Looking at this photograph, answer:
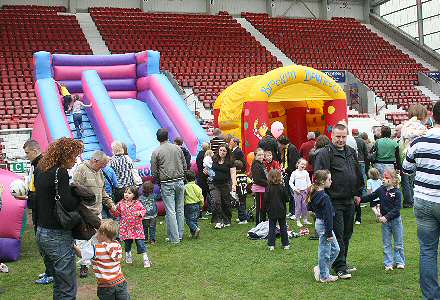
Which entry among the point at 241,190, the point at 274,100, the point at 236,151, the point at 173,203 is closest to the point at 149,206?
the point at 173,203

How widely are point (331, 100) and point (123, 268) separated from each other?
7396mm

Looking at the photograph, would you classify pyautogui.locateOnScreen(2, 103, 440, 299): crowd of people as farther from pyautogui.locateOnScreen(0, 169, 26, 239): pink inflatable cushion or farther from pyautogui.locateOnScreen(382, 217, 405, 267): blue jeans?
pyautogui.locateOnScreen(0, 169, 26, 239): pink inflatable cushion

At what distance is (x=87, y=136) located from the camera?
1129 centimetres

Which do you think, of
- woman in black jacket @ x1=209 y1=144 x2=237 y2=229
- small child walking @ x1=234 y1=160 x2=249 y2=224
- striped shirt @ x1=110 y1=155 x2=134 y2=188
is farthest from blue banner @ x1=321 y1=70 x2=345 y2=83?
striped shirt @ x1=110 y1=155 x2=134 y2=188

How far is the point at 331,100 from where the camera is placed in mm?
12336

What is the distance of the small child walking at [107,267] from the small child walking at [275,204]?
9.57 ft

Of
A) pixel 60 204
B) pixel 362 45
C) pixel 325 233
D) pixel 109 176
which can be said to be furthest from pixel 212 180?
pixel 362 45

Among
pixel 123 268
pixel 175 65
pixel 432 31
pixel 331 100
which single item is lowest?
pixel 123 268

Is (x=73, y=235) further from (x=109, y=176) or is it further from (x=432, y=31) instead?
(x=432, y=31)

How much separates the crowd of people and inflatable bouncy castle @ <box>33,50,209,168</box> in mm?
1460

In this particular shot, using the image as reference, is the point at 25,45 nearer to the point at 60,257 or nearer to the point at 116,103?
the point at 116,103

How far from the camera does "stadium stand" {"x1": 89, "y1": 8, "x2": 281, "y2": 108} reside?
2231 centimetres

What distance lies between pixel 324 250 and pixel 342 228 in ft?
1.01

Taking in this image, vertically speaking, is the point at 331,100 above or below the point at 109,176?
above
